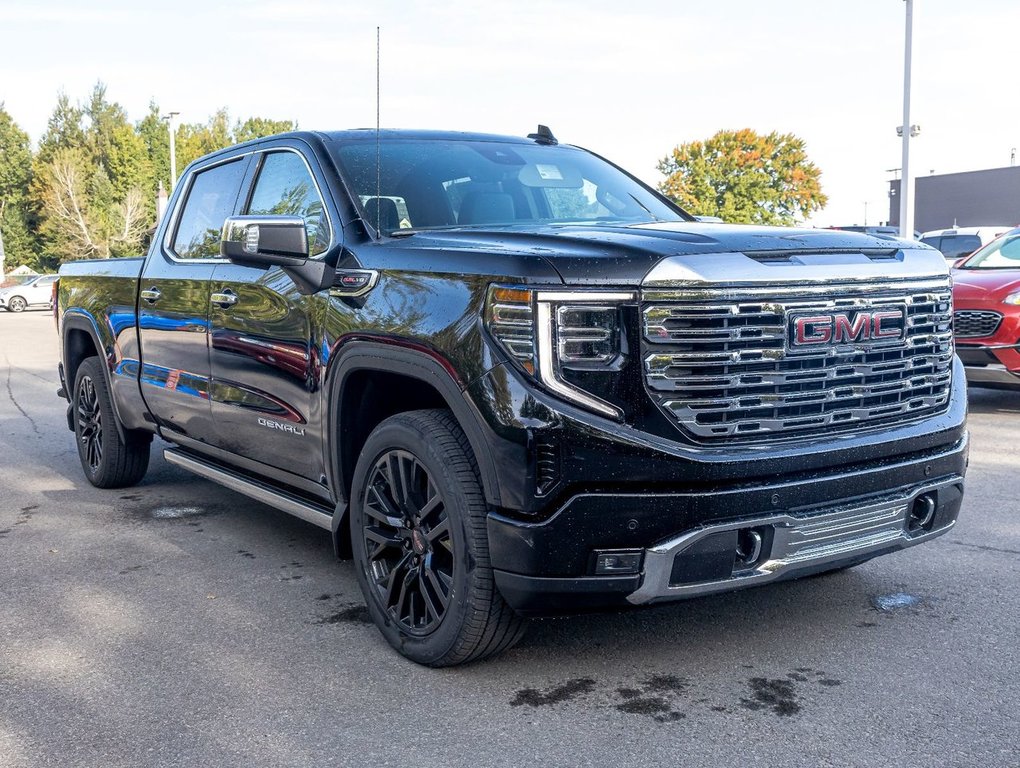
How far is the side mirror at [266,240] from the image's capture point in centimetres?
431

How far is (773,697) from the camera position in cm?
362

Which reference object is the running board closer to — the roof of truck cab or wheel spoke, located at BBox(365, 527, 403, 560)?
wheel spoke, located at BBox(365, 527, 403, 560)

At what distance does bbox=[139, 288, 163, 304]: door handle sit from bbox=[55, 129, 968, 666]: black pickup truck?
3.80ft

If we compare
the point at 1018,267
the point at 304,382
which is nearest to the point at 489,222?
the point at 304,382

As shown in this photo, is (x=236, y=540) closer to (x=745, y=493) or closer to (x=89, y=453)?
(x=89, y=453)

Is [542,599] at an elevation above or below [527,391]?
below

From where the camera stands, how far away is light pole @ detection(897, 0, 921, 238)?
18891 mm

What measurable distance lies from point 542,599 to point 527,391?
64cm

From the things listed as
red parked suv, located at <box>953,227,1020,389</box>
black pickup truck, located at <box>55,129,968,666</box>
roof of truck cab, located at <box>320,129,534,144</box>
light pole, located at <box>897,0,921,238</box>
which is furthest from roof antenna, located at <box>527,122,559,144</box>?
light pole, located at <box>897,0,921,238</box>

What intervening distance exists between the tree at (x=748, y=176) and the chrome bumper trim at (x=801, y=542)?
131 ft

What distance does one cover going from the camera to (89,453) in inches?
287

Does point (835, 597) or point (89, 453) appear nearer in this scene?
point (835, 597)

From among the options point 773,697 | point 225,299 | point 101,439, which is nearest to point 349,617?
point 225,299

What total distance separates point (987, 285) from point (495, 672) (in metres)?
7.13
